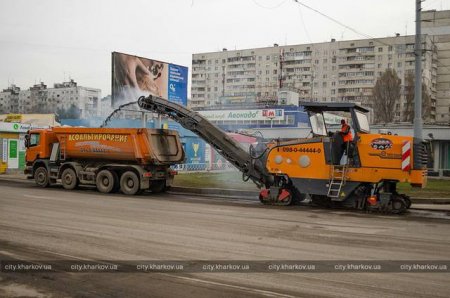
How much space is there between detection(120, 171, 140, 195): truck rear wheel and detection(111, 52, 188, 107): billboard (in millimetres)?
13186

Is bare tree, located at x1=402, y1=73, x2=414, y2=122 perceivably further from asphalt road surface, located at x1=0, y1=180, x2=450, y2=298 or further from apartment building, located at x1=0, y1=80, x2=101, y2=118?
asphalt road surface, located at x1=0, y1=180, x2=450, y2=298

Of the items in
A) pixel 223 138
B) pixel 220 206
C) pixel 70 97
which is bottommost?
pixel 220 206

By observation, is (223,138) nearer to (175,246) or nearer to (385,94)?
(175,246)

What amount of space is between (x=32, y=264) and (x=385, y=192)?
9998 millimetres

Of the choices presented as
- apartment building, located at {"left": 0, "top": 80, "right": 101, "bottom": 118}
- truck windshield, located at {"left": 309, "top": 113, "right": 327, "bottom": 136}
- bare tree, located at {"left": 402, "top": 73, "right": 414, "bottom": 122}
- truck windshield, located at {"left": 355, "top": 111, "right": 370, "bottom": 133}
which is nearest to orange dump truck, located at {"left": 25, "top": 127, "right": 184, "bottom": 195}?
truck windshield, located at {"left": 309, "top": 113, "right": 327, "bottom": 136}

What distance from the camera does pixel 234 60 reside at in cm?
9338

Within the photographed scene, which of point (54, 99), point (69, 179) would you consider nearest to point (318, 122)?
point (69, 179)

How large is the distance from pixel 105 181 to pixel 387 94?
58334 mm

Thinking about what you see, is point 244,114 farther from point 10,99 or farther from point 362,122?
point 10,99

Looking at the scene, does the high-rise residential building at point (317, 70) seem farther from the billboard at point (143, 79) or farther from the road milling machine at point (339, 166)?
the road milling machine at point (339, 166)

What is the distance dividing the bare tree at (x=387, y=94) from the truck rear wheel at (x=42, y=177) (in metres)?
57.1

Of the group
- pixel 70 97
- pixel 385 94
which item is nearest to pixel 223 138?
pixel 385 94

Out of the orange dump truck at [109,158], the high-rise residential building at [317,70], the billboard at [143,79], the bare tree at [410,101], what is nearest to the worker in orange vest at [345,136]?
the orange dump truck at [109,158]

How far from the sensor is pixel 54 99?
83688 mm
